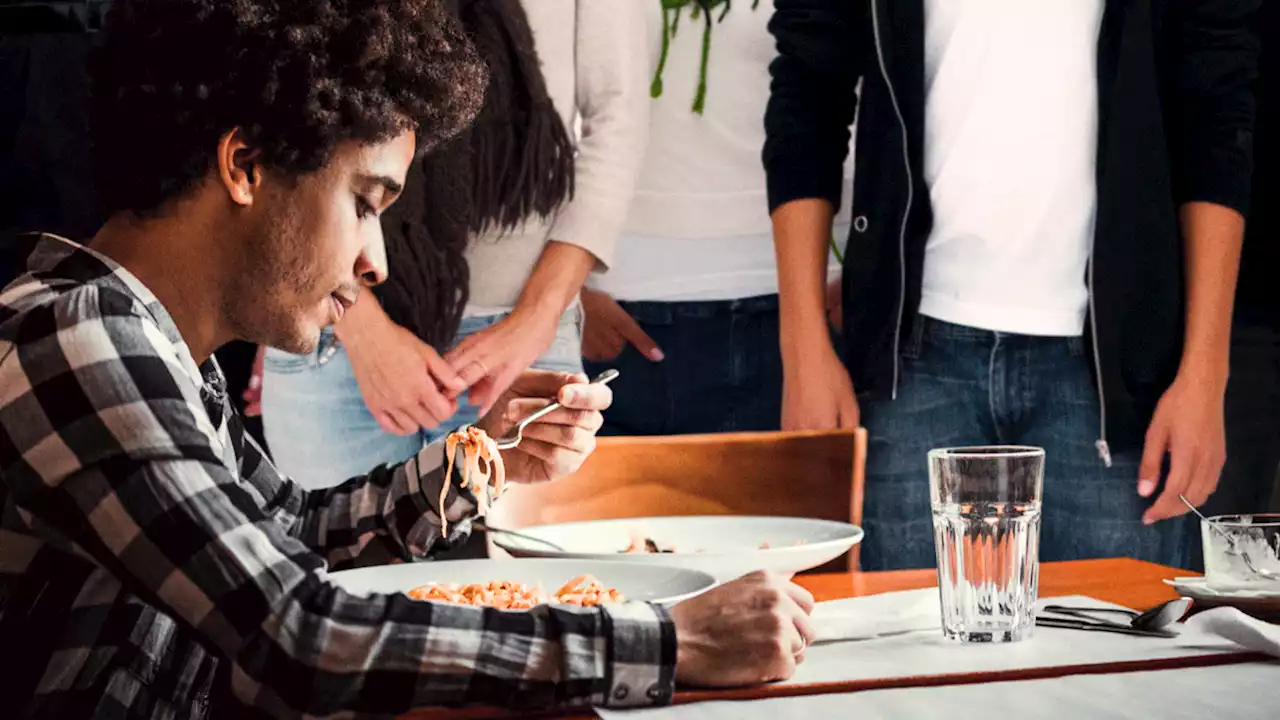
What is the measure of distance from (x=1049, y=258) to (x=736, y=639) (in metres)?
1.23

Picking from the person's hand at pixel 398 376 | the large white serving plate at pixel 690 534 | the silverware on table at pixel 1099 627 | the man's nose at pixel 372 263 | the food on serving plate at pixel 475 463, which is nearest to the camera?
the silverware on table at pixel 1099 627

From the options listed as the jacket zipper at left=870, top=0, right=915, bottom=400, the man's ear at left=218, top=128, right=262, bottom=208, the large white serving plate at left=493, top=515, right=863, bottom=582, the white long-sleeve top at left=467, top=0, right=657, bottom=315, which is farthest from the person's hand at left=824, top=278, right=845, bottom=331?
the man's ear at left=218, top=128, right=262, bottom=208

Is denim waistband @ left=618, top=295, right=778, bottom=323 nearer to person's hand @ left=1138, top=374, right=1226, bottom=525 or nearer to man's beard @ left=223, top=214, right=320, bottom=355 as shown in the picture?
person's hand @ left=1138, top=374, right=1226, bottom=525

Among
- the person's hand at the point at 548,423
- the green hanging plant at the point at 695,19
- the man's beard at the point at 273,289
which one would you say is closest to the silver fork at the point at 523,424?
the person's hand at the point at 548,423

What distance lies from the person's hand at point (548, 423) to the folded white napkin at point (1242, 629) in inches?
21.1

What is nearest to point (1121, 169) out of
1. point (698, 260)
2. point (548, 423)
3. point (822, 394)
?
point (822, 394)

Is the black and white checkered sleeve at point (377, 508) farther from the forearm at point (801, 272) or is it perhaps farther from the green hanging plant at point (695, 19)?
the green hanging plant at point (695, 19)

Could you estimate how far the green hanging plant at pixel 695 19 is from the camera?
209 cm

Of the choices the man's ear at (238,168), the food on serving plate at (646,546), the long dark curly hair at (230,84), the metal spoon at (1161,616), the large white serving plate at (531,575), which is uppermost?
the long dark curly hair at (230,84)

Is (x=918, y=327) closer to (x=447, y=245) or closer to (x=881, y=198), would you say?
(x=881, y=198)

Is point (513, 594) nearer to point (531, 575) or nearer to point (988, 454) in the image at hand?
point (531, 575)

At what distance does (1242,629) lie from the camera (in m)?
0.84

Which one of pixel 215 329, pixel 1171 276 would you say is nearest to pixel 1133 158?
pixel 1171 276

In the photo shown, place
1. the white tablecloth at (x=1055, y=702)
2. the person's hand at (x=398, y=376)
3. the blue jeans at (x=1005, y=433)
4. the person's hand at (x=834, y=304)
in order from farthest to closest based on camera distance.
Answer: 1. the person's hand at (x=834, y=304)
2. the person's hand at (x=398, y=376)
3. the blue jeans at (x=1005, y=433)
4. the white tablecloth at (x=1055, y=702)
